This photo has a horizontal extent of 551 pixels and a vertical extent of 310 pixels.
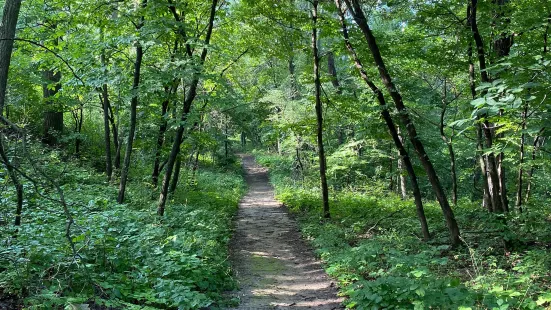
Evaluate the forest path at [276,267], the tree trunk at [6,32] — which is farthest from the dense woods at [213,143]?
the forest path at [276,267]

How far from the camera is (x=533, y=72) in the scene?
13.1ft

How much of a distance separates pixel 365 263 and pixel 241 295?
6.62 ft

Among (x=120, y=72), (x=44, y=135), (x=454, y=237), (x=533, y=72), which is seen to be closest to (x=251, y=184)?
(x=44, y=135)

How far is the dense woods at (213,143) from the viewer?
13.1 ft

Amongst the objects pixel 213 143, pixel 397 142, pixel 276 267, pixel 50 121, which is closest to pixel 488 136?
pixel 397 142

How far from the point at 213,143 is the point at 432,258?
698 centimetres

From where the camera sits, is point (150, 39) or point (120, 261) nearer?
point (120, 261)

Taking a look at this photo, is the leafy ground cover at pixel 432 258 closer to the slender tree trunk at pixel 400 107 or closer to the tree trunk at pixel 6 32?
the slender tree trunk at pixel 400 107

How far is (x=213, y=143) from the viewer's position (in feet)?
36.4

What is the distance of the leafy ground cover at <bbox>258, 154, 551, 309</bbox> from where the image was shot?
3.81m

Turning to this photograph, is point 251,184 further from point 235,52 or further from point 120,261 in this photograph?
point 120,261

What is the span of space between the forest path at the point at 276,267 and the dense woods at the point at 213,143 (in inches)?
12.3

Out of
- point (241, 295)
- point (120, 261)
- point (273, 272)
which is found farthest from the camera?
point (273, 272)

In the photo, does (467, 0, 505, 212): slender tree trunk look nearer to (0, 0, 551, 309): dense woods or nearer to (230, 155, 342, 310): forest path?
(0, 0, 551, 309): dense woods
